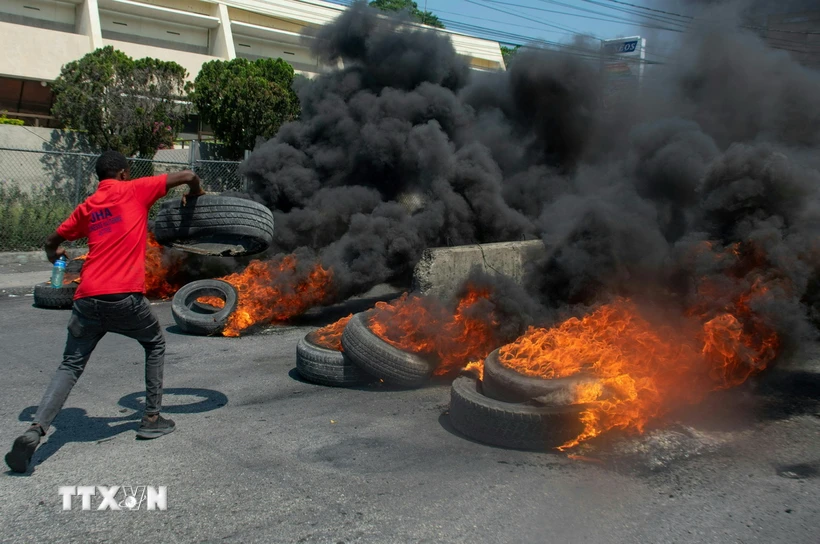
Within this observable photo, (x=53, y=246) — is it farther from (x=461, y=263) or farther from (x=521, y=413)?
(x=461, y=263)

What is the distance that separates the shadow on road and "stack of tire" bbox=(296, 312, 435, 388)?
34.8 inches

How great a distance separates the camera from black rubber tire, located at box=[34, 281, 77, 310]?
30.9ft

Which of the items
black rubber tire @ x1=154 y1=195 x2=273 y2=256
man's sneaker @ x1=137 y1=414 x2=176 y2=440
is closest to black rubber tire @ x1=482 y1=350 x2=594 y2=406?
man's sneaker @ x1=137 y1=414 x2=176 y2=440

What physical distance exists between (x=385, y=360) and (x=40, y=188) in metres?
11.8

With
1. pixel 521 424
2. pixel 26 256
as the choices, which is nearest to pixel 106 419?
pixel 521 424

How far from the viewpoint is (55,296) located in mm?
9406

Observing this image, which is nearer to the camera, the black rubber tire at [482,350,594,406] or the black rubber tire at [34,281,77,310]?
the black rubber tire at [482,350,594,406]

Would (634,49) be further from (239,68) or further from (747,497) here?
(747,497)

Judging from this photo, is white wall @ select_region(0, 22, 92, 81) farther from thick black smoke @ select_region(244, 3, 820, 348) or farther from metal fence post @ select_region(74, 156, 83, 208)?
thick black smoke @ select_region(244, 3, 820, 348)

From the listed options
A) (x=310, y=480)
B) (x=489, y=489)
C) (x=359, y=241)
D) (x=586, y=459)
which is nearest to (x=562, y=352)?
(x=586, y=459)

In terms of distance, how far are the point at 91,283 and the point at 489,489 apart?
286 centimetres

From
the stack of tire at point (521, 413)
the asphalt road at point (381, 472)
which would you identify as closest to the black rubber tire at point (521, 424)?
the stack of tire at point (521, 413)

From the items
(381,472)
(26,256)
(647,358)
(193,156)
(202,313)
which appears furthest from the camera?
(193,156)

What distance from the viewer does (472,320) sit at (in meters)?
6.29
